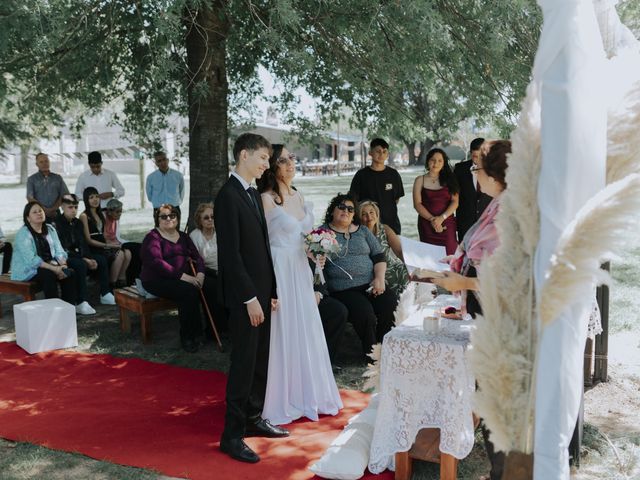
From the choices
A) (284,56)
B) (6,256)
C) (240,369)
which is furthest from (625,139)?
(6,256)

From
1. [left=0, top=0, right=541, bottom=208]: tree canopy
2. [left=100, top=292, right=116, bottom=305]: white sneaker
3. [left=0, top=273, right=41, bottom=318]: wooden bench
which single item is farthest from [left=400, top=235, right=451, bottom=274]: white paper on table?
[left=100, top=292, right=116, bottom=305]: white sneaker

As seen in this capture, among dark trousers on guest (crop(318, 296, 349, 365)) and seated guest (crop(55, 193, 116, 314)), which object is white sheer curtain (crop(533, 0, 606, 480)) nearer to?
dark trousers on guest (crop(318, 296, 349, 365))

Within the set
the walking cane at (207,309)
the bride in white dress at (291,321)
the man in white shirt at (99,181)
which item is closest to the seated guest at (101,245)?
the man in white shirt at (99,181)

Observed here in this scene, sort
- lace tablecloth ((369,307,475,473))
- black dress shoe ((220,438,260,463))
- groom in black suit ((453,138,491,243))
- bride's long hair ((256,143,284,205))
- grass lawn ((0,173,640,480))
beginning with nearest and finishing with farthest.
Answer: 1. lace tablecloth ((369,307,475,473))
2. grass lawn ((0,173,640,480))
3. black dress shoe ((220,438,260,463))
4. bride's long hair ((256,143,284,205))
5. groom in black suit ((453,138,491,243))

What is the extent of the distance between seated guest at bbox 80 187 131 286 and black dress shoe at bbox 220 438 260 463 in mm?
5424

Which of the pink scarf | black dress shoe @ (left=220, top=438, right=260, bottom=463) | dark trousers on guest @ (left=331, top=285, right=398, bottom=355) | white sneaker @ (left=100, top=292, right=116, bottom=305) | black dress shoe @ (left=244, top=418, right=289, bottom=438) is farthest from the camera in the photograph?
white sneaker @ (left=100, top=292, right=116, bottom=305)

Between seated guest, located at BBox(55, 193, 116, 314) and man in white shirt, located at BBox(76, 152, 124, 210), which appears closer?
seated guest, located at BBox(55, 193, 116, 314)

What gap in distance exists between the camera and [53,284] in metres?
7.93

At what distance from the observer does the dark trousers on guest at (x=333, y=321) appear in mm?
6008

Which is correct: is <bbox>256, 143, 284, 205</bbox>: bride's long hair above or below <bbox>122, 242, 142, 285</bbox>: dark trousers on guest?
above

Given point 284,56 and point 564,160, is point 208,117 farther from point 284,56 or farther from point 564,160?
point 564,160

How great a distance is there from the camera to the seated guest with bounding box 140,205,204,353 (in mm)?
6922

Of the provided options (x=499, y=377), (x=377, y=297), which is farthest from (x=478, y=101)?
(x=499, y=377)

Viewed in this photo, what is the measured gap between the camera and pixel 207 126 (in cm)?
788
